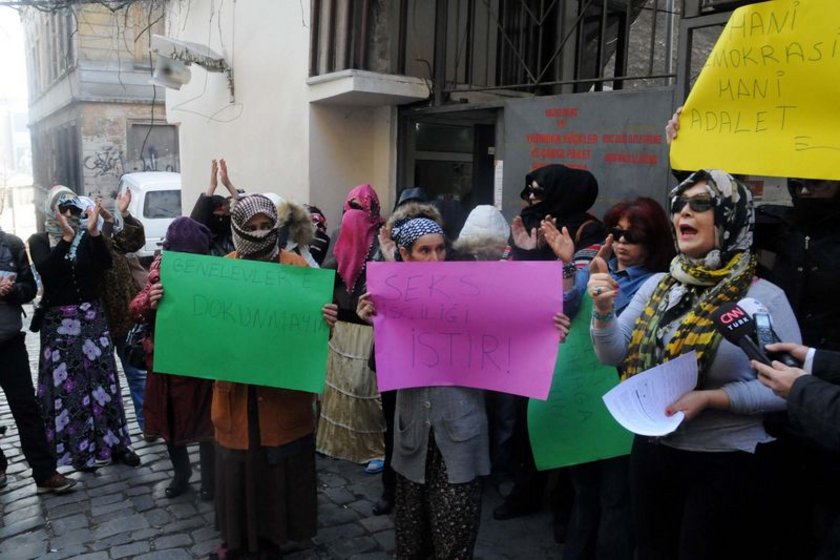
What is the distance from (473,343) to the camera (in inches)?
115

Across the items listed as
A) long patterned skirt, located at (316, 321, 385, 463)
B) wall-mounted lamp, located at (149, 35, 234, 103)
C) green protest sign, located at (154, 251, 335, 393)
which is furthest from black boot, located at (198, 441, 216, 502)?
wall-mounted lamp, located at (149, 35, 234, 103)

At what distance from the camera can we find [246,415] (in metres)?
3.32

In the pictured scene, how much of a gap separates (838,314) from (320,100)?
524 cm

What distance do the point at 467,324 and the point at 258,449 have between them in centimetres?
125

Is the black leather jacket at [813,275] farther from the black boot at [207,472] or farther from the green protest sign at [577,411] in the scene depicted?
the black boot at [207,472]

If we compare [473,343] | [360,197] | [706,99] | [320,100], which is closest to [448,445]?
[473,343]

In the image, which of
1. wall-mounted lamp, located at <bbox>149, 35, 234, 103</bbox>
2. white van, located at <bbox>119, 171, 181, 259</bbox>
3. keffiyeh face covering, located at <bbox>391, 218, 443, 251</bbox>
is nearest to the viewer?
keffiyeh face covering, located at <bbox>391, 218, 443, 251</bbox>

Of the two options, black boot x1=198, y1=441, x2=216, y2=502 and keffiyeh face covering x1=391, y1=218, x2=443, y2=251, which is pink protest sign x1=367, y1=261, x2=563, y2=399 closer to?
keffiyeh face covering x1=391, y1=218, x2=443, y2=251

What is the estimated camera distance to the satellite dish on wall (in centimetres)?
832

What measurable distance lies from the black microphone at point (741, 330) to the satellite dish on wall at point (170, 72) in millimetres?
7839

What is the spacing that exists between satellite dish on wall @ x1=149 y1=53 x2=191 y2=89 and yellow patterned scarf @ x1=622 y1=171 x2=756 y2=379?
24.5ft

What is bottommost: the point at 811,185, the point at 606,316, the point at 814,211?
the point at 606,316

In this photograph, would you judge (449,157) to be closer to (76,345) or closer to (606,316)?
(76,345)

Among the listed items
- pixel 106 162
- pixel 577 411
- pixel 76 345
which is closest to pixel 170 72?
pixel 76 345
